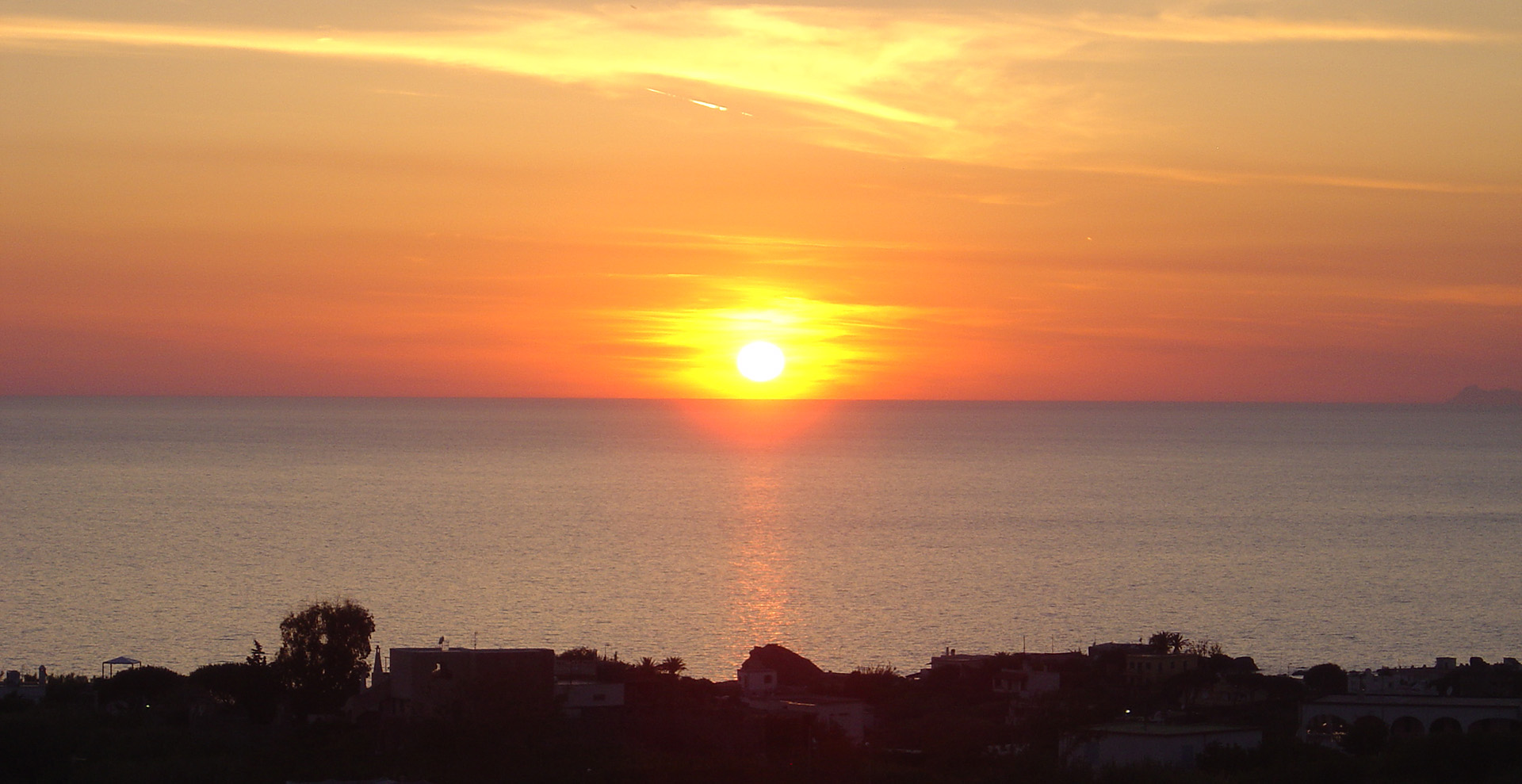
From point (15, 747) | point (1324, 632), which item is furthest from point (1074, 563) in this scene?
point (15, 747)

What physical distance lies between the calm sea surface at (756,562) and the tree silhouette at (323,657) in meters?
11.1

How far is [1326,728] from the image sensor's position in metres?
31.5

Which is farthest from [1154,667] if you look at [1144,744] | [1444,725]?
[1144,744]

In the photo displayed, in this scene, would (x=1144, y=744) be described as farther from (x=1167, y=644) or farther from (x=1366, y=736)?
(x=1167, y=644)

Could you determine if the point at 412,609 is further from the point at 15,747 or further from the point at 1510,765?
the point at 1510,765

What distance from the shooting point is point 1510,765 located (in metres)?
22.7

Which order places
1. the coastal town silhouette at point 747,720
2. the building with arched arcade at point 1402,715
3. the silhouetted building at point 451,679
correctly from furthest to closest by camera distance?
the building with arched arcade at point 1402,715 < the silhouetted building at point 451,679 < the coastal town silhouette at point 747,720

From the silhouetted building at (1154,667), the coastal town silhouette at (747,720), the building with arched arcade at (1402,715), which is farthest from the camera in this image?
the silhouetted building at (1154,667)

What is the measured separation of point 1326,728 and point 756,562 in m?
46.2

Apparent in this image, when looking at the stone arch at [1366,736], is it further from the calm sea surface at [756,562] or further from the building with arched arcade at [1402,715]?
the calm sea surface at [756,562]

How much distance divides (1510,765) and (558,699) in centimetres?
1649

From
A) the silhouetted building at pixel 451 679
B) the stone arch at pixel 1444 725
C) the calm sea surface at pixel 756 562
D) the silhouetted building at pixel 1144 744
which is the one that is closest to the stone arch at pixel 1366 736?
the stone arch at pixel 1444 725

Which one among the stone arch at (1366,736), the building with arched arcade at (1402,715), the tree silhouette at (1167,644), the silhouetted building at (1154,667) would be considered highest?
the tree silhouette at (1167,644)

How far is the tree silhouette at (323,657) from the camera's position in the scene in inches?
1344
